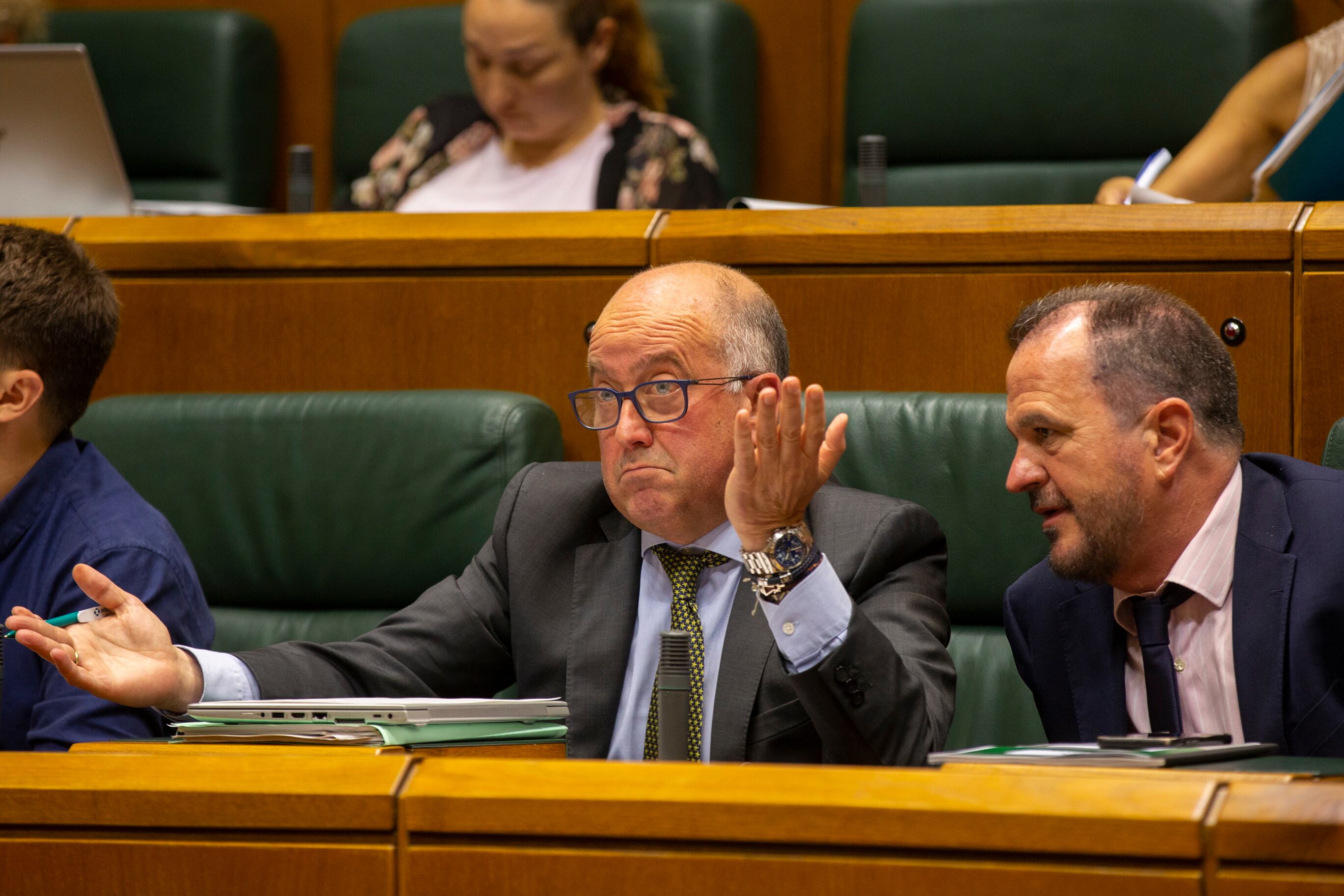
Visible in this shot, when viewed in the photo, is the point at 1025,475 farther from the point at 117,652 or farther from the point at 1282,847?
the point at 117,652

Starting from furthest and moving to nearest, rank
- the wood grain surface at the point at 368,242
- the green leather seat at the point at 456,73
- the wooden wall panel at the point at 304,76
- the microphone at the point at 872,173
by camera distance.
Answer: the wooden wall panel at the point at 304,76 → the green leather seat at the point at 456,73 → the microphone at the point at 872,173 → the wood grain surface at the point at 368,242

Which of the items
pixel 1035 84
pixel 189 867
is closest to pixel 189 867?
pixel 189 867

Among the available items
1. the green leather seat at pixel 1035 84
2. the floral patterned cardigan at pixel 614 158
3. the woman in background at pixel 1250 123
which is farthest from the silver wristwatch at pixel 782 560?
the green leather seat at pixel 1035 84

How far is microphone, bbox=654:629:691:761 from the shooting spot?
109 cm

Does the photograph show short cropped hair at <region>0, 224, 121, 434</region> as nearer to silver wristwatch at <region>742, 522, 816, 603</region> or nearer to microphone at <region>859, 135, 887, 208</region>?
silver wristwatch at <region>742, 522, 816, 603</region>

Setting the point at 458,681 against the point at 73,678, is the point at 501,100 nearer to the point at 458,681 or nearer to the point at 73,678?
the point at 458,681

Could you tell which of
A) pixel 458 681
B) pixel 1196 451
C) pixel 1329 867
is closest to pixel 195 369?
pixel 458 681

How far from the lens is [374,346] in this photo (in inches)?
76.7

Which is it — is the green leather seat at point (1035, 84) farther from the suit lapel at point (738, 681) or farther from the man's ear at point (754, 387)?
the suit lapel at point (738, 681)

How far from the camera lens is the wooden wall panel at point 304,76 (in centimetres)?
333

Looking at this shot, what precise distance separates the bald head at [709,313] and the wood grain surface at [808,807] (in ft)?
2.10

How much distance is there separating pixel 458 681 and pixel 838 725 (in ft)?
1.61

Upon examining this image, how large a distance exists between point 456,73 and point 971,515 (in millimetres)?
1669

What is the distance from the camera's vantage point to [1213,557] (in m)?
1.35
